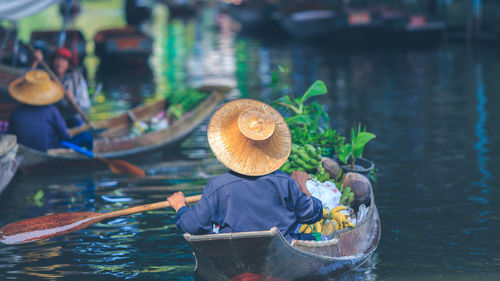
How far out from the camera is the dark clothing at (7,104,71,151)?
9781mm

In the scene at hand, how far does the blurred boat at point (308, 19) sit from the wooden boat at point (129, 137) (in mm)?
18766

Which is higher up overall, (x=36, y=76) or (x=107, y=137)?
(x=36, y=76)

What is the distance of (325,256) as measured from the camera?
5.78 meters

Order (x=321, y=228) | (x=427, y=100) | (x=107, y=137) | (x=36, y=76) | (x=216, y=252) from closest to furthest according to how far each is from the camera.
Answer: (x=216, y=252) → (x=321, y=228) → (x=36, y=76) → (x=107, y=137) → (x=427, y=100)

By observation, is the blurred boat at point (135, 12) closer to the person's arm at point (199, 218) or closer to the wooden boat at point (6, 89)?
the wooden boat at point (6, 89)

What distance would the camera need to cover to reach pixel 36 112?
32.0ft

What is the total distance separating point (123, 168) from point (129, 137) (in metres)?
0.96

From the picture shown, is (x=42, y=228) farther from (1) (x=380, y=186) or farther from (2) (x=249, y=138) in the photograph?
(1) (x=380, y=186)

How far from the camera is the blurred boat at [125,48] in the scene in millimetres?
23344

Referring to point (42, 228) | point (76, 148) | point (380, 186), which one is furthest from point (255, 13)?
point (42, 228)

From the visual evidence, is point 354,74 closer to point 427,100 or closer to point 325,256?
point 427,100

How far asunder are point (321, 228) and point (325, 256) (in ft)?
2.85

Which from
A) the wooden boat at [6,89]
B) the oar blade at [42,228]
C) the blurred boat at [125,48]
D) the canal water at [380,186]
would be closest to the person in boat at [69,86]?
the wooden boat at [6,89]

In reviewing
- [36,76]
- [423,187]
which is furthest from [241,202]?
[36,76]
